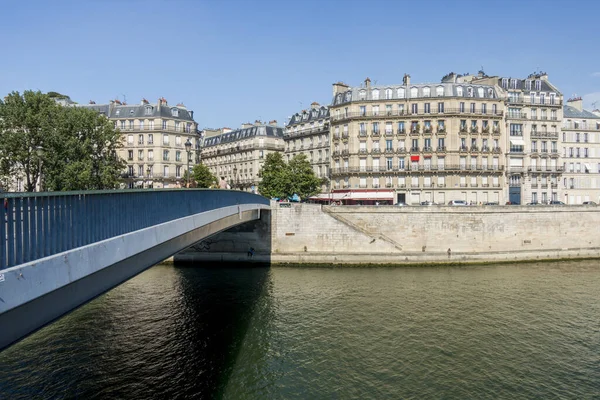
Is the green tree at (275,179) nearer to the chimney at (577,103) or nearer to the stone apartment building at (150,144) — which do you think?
the stone apartment building at (150,144)

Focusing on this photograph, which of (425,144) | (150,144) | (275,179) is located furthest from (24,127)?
(425,144)

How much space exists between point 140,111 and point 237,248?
2699 centimetres

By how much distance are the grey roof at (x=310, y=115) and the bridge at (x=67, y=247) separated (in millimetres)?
43951

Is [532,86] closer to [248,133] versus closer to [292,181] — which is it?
[292,181]

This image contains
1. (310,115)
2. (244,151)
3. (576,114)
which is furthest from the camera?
(244,151)

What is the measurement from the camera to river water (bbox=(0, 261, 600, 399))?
1276 cm

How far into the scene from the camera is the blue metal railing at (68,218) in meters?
5.55

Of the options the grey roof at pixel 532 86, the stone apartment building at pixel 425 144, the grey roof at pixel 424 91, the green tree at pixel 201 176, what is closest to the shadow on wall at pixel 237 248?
the stone apartment building at pixel 425 144

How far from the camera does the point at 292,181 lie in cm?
4425

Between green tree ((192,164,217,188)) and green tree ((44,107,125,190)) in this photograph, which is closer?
green tree ((44,107,125,190))

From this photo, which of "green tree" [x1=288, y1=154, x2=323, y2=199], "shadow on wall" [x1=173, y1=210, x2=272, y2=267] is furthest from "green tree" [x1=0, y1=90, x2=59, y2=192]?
"green tree" [x1=288, y1=154, x2=323, y2=199]

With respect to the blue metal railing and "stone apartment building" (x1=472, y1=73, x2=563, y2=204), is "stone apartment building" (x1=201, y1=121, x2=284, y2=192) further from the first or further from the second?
the blue metal railing

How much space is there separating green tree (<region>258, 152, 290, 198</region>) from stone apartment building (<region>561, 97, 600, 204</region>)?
→ 3389cm

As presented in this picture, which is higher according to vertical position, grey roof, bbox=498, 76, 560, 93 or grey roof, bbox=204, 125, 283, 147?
grey roof, bbox=498, 76, 560, 93
